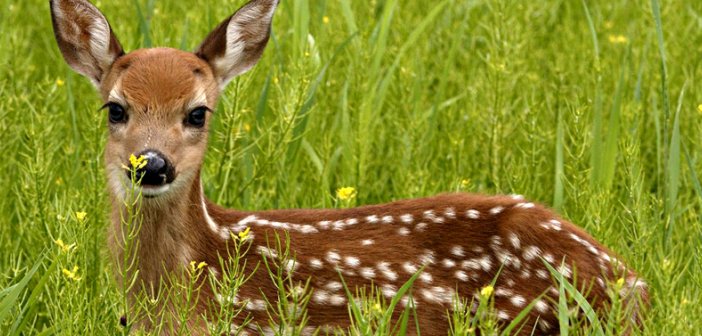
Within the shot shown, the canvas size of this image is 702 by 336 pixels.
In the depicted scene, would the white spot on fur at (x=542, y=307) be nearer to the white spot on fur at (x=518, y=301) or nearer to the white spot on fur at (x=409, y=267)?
the white spot on fur at (x=518, y=301)

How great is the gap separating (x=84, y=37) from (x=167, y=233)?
811 millimetres

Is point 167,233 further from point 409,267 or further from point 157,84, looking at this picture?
point 409,267

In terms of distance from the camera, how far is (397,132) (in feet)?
21.1

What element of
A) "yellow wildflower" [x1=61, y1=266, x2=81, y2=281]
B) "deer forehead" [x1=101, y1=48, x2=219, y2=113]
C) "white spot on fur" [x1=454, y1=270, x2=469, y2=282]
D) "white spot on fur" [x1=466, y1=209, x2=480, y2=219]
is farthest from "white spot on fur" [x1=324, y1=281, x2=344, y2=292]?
"yellow wildflower" [x1=61, y1=266, x2=81, y2=281]

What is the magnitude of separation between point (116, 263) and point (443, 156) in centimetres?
190

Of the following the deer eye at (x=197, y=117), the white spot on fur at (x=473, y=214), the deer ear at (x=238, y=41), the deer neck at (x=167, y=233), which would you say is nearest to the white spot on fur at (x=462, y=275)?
the white spot on fur at (x=473, y=214)

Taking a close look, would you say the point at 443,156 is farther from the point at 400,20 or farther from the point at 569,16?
the point at 569,16

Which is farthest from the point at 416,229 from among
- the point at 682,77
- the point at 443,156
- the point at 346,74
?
the point at 682,77

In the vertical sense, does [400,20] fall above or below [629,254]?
above

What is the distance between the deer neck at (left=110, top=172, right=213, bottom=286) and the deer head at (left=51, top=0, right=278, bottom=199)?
0.05 meters

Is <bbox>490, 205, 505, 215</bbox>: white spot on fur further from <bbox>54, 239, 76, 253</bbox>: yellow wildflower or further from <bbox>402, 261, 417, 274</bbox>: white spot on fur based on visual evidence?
<bbox>54, 239, 76, 253</bbox>: yellow wildflower

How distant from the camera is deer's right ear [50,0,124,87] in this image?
5176 mm

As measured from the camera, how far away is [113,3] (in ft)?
23.8

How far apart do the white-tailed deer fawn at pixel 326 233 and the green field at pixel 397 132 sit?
25 cm
